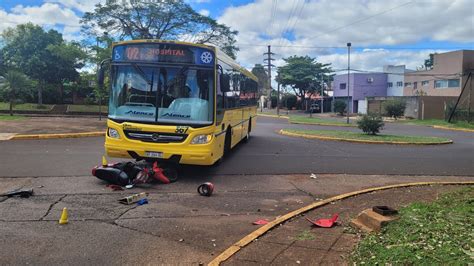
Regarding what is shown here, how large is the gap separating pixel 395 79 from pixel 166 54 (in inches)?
2426

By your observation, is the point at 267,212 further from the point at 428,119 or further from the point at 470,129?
the point at 428,119

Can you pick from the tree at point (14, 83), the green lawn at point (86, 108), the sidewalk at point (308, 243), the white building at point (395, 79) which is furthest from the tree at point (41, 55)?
the white building at point (395, 79)

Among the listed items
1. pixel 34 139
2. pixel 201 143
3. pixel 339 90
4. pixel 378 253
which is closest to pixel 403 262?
pixel 378 253

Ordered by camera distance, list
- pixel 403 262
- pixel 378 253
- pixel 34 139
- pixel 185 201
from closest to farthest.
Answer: pixel 403 262 < pixel 378 253 < pixel 185 201 < pixel 34 139

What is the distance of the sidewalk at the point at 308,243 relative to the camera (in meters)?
4.67

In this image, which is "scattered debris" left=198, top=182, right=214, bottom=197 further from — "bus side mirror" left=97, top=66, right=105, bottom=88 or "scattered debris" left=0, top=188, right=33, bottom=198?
"bus side mirror" left=97, top=66, right=105, bottom=88

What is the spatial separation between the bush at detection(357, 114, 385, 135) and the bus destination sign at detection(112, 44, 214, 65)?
12953mm

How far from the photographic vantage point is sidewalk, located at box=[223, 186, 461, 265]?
4668mm

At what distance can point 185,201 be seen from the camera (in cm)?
751

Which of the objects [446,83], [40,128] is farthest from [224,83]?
[446,83]

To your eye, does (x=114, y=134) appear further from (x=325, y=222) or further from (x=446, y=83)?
(x=446, y=83)

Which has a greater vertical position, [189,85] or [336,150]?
[189,85]

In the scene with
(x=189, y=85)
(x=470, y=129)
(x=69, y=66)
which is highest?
(x=69, y=66)

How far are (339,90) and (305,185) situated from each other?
6610 centimetres
